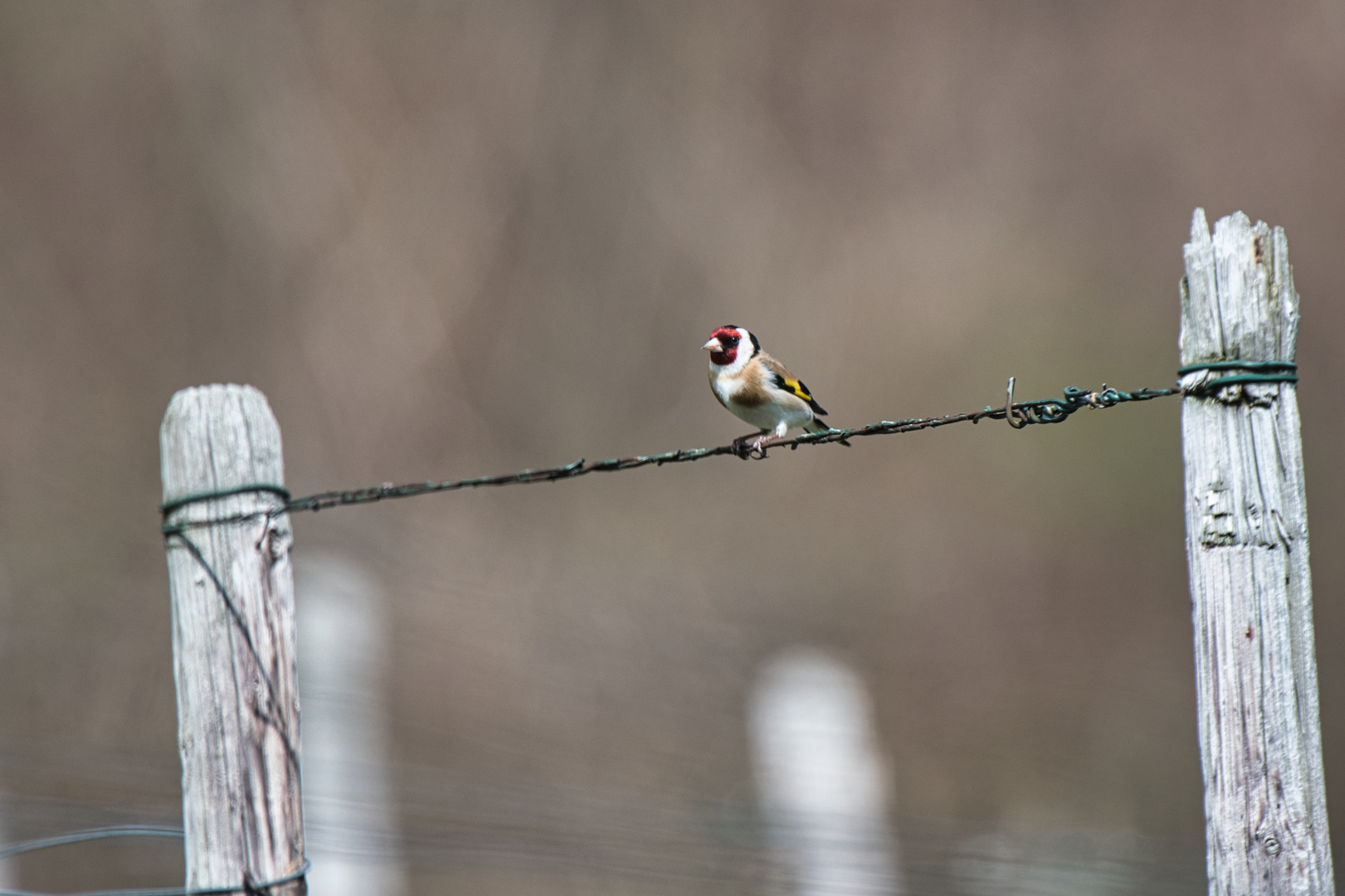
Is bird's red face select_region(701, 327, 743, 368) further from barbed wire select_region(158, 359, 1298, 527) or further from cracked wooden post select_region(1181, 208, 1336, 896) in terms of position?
cracked wooden post select_region(1181, 208, 1336, 896)

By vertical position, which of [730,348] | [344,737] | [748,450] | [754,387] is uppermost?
[730,348]

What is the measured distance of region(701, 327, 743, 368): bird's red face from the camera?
525 centimetres

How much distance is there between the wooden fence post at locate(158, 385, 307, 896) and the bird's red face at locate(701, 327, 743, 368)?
8.02 feet

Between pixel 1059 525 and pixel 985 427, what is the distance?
1.58 meters

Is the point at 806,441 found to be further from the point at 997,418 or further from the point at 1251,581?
the point at 1251,581

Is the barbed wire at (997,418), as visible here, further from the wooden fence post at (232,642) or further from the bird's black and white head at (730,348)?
the bird's black and white head at (730,348)

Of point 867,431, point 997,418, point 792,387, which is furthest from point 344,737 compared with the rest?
point 997,418

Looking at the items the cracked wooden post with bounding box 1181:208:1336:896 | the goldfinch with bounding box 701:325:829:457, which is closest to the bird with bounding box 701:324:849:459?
the goldfinch with bounding box 701:325:829:457

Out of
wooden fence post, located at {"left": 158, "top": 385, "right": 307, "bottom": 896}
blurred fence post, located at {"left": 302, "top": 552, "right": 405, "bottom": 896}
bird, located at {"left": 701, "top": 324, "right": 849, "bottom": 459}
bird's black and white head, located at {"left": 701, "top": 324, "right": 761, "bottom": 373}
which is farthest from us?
blurred fence post, located at {"left": 302, "top": 552, "right": 405, "bottom": 896}

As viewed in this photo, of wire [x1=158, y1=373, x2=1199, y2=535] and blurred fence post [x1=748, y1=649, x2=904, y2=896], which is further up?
wire [x1=158, y1=373, x2=1199, y2=535]

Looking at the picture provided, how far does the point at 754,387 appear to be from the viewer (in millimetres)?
5078

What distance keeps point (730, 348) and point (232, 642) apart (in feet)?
9.03

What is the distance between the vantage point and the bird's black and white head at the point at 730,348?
5215mm

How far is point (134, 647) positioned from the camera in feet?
36.7
